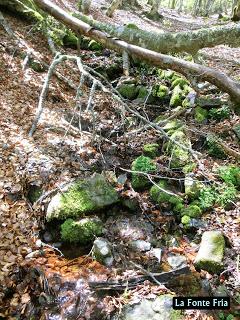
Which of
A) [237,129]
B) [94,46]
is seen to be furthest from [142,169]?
[94,46]

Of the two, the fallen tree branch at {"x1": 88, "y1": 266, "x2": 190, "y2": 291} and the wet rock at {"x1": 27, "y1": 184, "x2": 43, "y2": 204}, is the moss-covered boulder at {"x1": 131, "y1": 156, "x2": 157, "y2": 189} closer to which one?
the wet rock at {"x1": 27, "y1": 184, "x2": 43, "y2": 204}

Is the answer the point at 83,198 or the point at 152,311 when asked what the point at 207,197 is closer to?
the point at 83,198

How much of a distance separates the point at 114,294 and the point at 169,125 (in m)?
3.97

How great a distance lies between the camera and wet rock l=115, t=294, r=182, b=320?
13.0 feet

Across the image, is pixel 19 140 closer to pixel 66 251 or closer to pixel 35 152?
pixel 35 152

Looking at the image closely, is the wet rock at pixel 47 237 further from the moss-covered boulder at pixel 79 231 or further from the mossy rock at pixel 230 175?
the mossy rock at pixel 230 175

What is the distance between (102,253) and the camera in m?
4.57

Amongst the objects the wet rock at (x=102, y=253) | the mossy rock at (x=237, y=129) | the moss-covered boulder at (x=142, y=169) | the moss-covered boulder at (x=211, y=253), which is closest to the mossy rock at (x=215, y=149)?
the mossy rock at (x=237, y=129)

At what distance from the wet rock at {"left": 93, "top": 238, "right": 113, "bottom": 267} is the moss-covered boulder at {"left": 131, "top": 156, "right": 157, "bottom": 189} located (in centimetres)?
147

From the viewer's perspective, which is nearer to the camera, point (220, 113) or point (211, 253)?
point (211, 253)

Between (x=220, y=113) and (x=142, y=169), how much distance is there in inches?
107

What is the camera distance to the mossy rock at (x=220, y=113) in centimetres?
765

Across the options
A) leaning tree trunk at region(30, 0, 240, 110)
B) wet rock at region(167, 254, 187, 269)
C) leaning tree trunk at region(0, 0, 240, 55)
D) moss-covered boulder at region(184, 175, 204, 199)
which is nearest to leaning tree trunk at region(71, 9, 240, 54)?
leaning tree trunk at region(0, 0, 240, 55)

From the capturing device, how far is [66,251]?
4.73 metres
